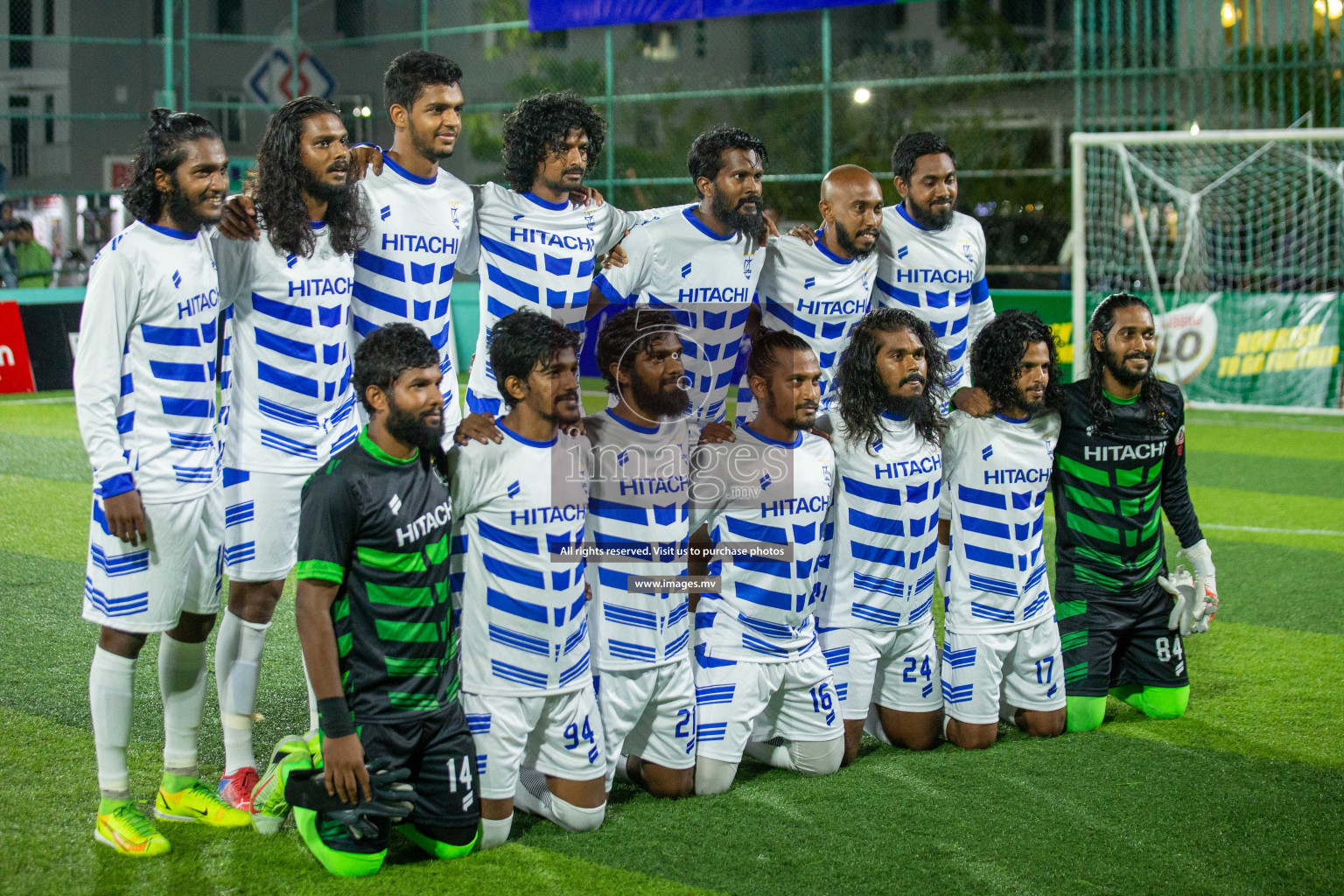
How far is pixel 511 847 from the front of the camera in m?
3.63

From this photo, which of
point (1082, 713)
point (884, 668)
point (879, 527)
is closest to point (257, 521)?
point (879, 527)

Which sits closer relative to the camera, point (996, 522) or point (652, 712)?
point (652, 712)

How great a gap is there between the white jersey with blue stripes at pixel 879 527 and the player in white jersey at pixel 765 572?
8.3 inches

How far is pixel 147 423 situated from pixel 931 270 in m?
3.06

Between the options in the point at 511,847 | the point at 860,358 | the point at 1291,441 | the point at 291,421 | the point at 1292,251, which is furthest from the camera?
the point at 1292,251

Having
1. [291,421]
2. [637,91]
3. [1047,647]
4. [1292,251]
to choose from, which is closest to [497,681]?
[291,421]

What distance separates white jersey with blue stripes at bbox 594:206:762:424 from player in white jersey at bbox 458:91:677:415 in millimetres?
241

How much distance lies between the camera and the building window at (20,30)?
26.8 m

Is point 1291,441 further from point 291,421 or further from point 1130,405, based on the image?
point 291,421

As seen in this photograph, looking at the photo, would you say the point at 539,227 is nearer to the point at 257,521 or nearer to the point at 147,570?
the point at 257,521

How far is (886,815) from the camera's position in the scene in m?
3.87

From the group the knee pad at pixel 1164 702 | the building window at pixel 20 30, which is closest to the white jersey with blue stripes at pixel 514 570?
the knee pad at pixel 1164 702

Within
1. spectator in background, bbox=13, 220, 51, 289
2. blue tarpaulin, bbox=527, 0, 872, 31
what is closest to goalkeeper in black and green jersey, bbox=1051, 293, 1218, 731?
blue tarpaulin, bbox=527, 0, 872, 31

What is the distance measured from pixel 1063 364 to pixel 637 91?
22.4ft
